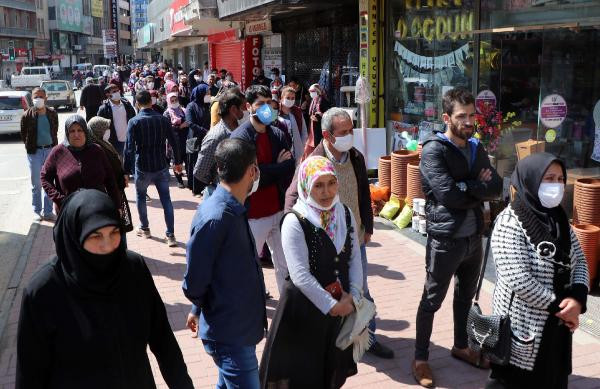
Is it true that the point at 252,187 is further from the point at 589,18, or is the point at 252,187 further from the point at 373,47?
the point at 373,47

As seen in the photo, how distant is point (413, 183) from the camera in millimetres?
8125

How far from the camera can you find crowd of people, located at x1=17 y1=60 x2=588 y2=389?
2307mm

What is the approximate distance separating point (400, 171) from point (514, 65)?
6.47 feet

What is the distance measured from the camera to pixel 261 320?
3240 millimetres

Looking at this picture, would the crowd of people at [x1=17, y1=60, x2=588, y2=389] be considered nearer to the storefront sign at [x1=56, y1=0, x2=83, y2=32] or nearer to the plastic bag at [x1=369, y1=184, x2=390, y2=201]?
the plastic bag at [x1=369, y1=184, x2=390, y2=201]

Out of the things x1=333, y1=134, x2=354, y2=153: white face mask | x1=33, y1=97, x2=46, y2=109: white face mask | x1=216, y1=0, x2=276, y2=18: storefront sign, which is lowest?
x1=333, y1=134, x2=354, y2=153: white face mask

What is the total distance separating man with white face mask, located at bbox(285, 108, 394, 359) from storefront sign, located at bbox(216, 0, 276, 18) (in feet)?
25.1

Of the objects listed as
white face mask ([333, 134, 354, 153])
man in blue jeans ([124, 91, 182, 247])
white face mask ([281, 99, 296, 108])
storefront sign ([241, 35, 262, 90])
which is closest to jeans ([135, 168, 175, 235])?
man in blue jeans ([124, 91, 182, 247])

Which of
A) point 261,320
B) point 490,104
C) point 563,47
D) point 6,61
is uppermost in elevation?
point 6,61

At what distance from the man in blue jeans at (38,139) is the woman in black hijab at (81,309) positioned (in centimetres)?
765

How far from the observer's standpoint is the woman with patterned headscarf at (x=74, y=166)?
5.62m

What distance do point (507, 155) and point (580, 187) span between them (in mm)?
1762

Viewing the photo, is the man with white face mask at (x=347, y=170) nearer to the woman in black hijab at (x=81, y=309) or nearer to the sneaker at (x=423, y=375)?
the sneaker at (x=423, y=375)

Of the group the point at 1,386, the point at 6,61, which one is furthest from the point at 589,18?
the point at 6,61
